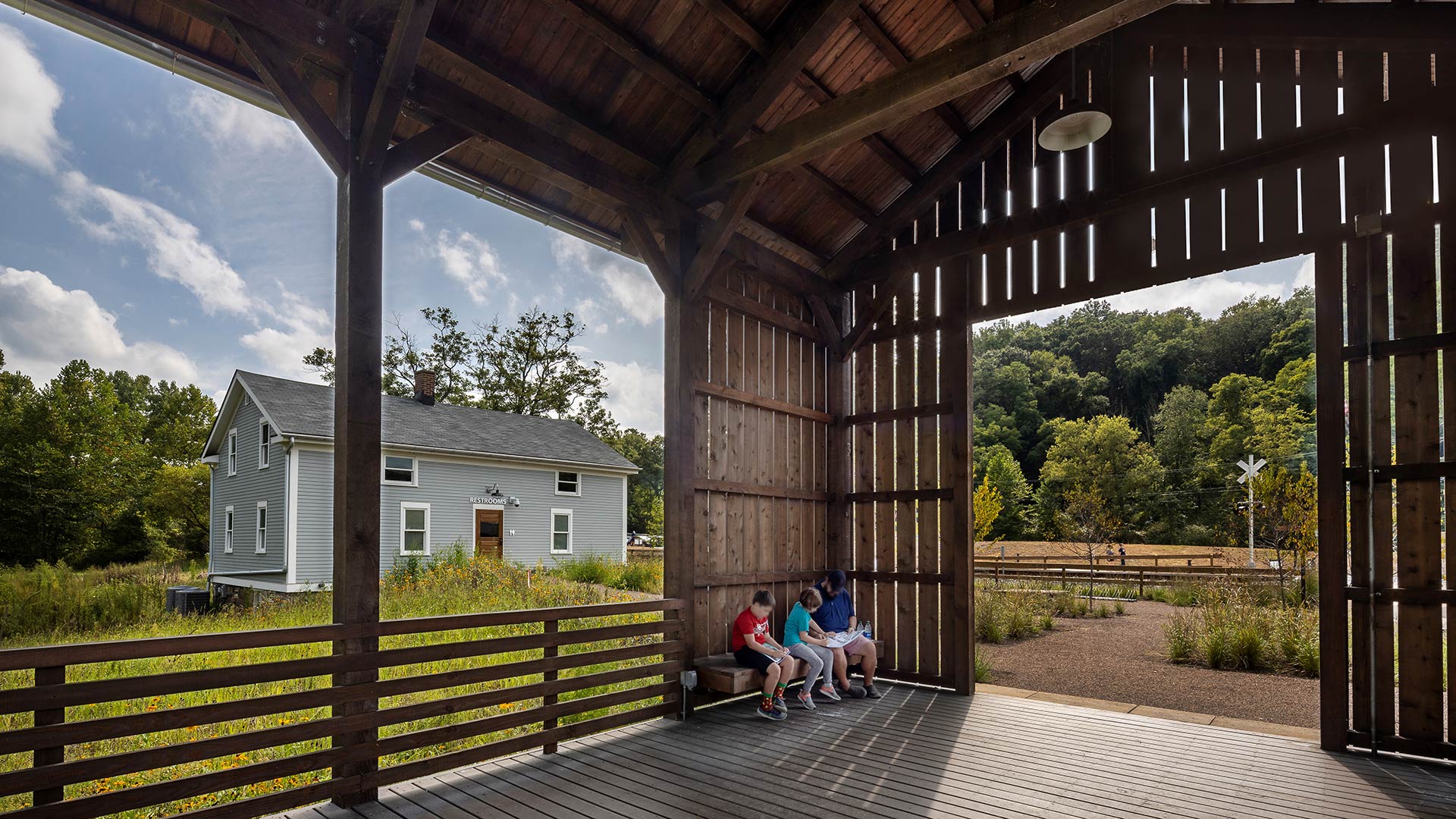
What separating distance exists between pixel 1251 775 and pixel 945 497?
2.77 m

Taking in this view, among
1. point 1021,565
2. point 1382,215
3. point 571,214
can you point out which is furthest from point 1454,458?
point 1021,565

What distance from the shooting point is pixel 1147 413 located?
129 ft

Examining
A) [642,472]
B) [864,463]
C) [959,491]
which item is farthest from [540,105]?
[642,472]

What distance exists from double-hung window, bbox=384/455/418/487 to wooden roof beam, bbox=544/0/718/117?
12.3 m

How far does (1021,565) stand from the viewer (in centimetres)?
1927

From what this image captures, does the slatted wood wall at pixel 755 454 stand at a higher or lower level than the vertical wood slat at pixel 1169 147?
lower

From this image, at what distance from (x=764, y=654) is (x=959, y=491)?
218 centimetres

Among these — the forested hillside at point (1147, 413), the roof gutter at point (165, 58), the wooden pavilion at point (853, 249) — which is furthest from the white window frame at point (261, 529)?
the forested hillside at point (1147, 413)

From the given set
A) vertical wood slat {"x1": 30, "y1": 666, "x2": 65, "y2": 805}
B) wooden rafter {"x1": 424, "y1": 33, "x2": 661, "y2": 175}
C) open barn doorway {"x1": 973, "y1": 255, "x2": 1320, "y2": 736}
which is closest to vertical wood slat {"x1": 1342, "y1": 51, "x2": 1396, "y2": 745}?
open barn doorway {"x1": 973, "y1": 255, "x2": 1320, "y2": 736}

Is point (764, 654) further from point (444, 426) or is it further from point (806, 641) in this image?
point (444, 426)

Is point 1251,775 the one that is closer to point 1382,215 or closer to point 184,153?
point 1382,215

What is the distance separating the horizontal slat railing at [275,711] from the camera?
2.69 meters

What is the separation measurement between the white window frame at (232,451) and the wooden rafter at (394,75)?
52.1ft

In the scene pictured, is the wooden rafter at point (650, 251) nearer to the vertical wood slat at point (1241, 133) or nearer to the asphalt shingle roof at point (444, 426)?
the vertical wood slat at point (1241, 133)
